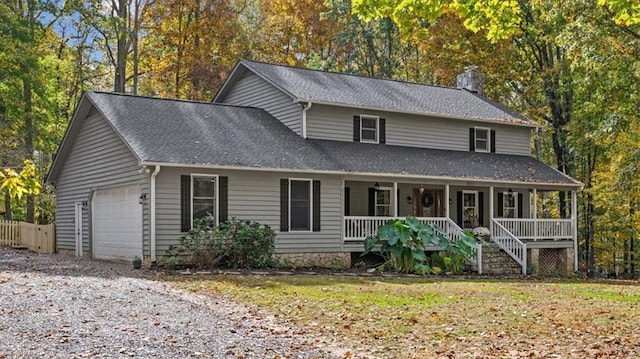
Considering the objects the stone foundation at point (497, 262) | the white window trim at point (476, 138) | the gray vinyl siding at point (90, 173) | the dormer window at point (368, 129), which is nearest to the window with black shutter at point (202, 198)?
the gray vinyl siding at point (90, 173)

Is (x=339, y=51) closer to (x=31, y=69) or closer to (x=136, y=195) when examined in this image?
(x=31, y=69)

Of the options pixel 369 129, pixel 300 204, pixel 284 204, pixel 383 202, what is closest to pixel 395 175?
pixel 383 202

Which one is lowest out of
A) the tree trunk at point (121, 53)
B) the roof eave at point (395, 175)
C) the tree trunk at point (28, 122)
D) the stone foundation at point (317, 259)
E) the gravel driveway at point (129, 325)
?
the stone foundation at point (317, 259)

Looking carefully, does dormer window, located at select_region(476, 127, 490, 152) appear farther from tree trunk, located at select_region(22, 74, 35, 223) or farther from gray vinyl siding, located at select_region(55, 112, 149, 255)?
tree trunk, located at select_region(22, 74, 35, 223)

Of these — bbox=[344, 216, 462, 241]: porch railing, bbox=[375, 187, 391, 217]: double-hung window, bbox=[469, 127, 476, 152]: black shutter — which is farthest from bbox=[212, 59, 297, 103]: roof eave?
bbox=[469, 127, 476, 152]: black shutter

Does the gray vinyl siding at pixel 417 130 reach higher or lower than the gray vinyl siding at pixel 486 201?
higher

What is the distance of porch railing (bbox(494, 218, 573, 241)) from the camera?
24031 mm

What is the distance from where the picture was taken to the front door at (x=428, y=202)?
25.0 m

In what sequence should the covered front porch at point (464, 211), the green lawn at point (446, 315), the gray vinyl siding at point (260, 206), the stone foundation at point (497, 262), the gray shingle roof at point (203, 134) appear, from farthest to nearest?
the covered front porch at point (464, 211)
the stone foundation at point (497, 262)
the gray shingle roof at point (203, 134)
the gray vinyl siding at point (260, 206)
the green lawn at point (446, 315)

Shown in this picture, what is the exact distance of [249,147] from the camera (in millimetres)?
19969

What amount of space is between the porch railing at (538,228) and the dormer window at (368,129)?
16.0 ft

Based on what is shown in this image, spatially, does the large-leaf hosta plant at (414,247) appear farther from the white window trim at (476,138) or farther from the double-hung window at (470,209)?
the white window trim at (476,138)

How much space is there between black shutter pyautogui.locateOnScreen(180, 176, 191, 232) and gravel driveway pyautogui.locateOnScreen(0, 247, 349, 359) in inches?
164

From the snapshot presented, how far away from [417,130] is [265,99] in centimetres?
551
